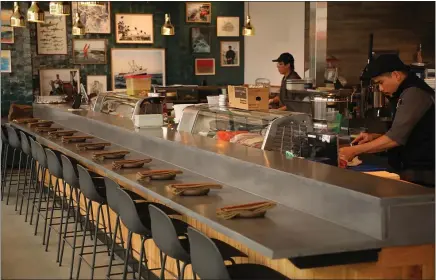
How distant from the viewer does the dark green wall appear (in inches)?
403

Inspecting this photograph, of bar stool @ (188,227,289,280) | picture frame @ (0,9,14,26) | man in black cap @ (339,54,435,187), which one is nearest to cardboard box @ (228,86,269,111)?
man in black cap @ (339,54,435,187)

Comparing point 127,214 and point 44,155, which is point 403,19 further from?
point 127,214

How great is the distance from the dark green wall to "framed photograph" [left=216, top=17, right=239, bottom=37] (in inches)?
2.9

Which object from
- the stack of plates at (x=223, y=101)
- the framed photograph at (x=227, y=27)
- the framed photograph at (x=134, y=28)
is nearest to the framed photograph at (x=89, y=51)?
the framed photograph at (x=134, y=28)

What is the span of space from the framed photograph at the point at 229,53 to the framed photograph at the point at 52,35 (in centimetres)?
293

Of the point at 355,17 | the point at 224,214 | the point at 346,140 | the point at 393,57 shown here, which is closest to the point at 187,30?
the point at 355,17

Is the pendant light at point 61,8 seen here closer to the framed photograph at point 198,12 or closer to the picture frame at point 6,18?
the picture frame at point 6,18

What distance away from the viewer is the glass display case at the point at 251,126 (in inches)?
156

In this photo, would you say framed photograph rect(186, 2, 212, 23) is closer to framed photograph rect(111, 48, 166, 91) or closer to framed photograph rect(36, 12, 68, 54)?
framed photograph rect(111, 48, 166, 91)

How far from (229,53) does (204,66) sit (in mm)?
563

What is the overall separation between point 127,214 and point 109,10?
324 inches

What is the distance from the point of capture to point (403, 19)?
34.7 ft

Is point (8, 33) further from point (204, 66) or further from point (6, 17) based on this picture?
point (204, 66)

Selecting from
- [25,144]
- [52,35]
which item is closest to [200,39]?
[52,35]
